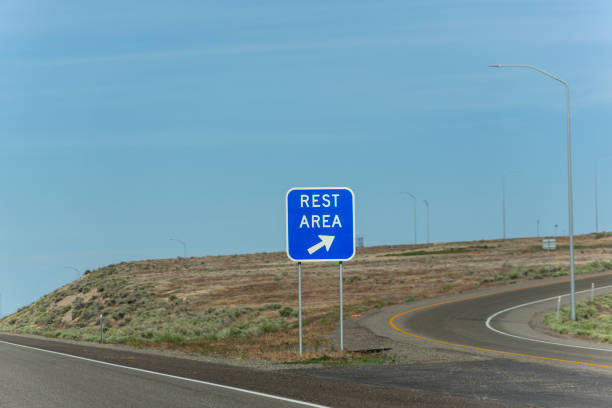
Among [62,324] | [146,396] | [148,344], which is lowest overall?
[62,324]

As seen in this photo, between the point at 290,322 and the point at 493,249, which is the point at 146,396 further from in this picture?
the point at 493,249

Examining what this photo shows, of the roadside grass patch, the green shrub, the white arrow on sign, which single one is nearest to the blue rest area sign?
the white arrow on sign

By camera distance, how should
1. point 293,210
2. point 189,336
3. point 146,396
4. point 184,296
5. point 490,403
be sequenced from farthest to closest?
1. point 184,296
2. point 189,336
3. point 293,210
4. point 146,396
5. point 490,403

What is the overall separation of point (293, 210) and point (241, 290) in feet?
148

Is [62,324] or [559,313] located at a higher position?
[559,313]

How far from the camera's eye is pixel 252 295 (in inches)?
2329

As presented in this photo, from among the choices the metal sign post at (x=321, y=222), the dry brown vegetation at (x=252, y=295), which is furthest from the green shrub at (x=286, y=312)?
the metal sign post at (x=321, y=222)

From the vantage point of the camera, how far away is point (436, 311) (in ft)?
129

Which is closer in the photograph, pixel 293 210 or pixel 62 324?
pixel 293 210

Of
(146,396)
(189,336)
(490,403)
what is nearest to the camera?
(490,403)

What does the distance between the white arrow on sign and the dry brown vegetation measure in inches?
110

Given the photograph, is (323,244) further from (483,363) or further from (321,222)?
(483,363)

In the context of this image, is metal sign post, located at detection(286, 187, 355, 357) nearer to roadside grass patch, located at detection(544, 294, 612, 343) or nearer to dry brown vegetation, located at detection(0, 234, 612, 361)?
dry brown vegetation, located at detection(0, 234, 612, 361)

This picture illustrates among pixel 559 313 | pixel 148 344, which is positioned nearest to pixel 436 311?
pixel 559 313
